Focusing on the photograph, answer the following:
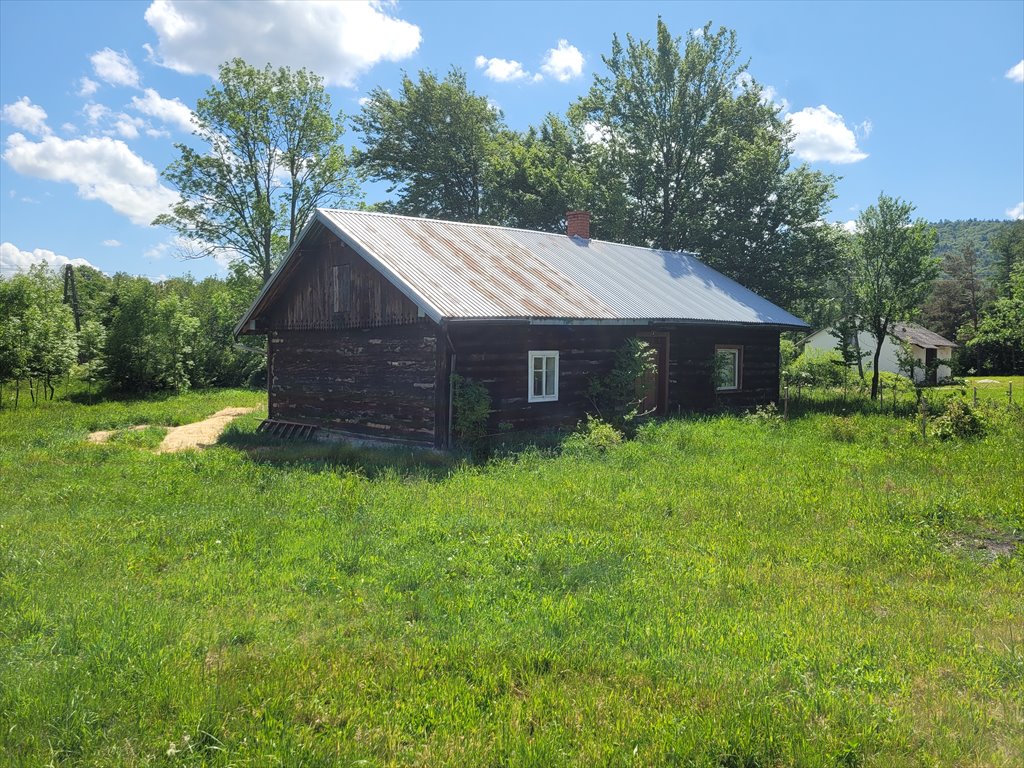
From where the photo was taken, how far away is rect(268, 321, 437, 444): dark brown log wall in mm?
15492

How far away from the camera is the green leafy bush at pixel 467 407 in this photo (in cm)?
1491

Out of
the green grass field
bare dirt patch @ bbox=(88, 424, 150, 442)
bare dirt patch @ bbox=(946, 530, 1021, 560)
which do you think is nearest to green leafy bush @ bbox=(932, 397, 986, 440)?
the green grass field

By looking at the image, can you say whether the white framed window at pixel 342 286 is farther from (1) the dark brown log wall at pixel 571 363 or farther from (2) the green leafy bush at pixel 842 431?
(2) the green leafy bush at pixel 842 431

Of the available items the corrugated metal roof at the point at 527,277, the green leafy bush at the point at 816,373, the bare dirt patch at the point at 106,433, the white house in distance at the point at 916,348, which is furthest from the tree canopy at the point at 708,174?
the bare dirt patch at the point at 106,433

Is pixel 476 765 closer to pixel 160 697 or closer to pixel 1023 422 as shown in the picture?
pixel 160 697

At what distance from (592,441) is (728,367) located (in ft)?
32.9

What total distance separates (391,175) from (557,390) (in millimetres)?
31658

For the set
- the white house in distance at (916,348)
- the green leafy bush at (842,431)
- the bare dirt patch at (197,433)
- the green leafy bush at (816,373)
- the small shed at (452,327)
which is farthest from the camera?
the white house in distance at (916,348)

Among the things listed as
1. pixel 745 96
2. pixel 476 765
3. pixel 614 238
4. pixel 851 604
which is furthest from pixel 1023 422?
pixel 745 96

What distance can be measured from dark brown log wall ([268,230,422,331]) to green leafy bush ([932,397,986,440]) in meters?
12.2

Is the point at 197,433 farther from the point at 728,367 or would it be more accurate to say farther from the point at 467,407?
the point at 728,367

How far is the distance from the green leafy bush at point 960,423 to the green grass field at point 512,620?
408 centimetres

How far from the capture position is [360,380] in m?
17.2

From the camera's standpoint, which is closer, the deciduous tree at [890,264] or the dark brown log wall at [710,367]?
the dark brown log wall at [710,367]
